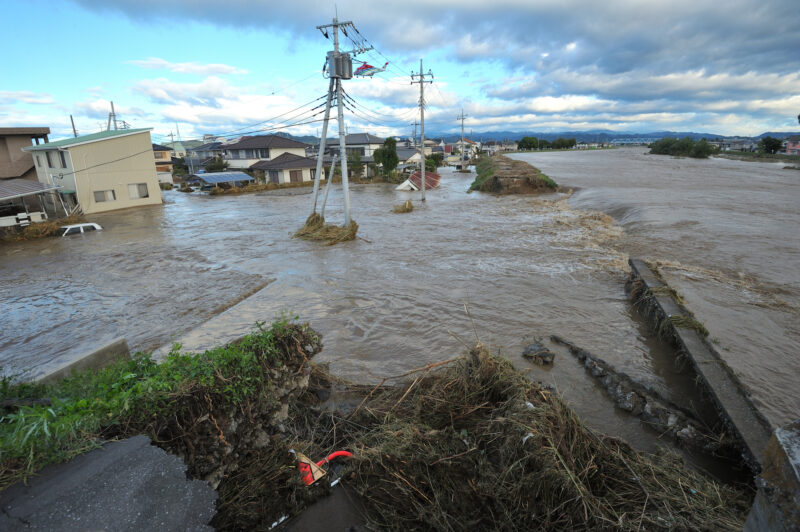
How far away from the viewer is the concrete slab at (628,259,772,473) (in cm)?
406

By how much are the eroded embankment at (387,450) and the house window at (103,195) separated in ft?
92.3

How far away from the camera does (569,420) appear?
380 cm

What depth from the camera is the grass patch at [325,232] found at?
1677cm

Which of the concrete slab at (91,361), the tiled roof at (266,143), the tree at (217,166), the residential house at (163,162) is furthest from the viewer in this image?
the tiled roof at (266,143)

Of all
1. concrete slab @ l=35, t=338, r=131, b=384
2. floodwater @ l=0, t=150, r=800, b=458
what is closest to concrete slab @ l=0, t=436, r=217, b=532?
floodwater @ l=0, t=150, r=800, b=458

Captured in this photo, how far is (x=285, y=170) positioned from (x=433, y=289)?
3598 centimetres

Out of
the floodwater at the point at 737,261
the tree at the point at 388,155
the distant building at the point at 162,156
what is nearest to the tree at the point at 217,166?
the distant building at the point at 162,156

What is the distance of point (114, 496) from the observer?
7.69ft

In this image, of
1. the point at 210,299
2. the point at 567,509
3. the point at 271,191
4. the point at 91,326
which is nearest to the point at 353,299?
the point at 210,299

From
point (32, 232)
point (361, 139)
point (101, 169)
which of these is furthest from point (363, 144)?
point (32, 232)

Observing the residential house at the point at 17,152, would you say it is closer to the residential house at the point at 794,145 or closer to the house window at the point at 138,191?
the house window at the point at 138,191

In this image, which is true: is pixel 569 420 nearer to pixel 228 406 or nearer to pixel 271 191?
pixel 228 406

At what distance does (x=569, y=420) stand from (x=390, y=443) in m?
1.77

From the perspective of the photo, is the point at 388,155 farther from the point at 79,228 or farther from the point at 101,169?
the point at 79,228
